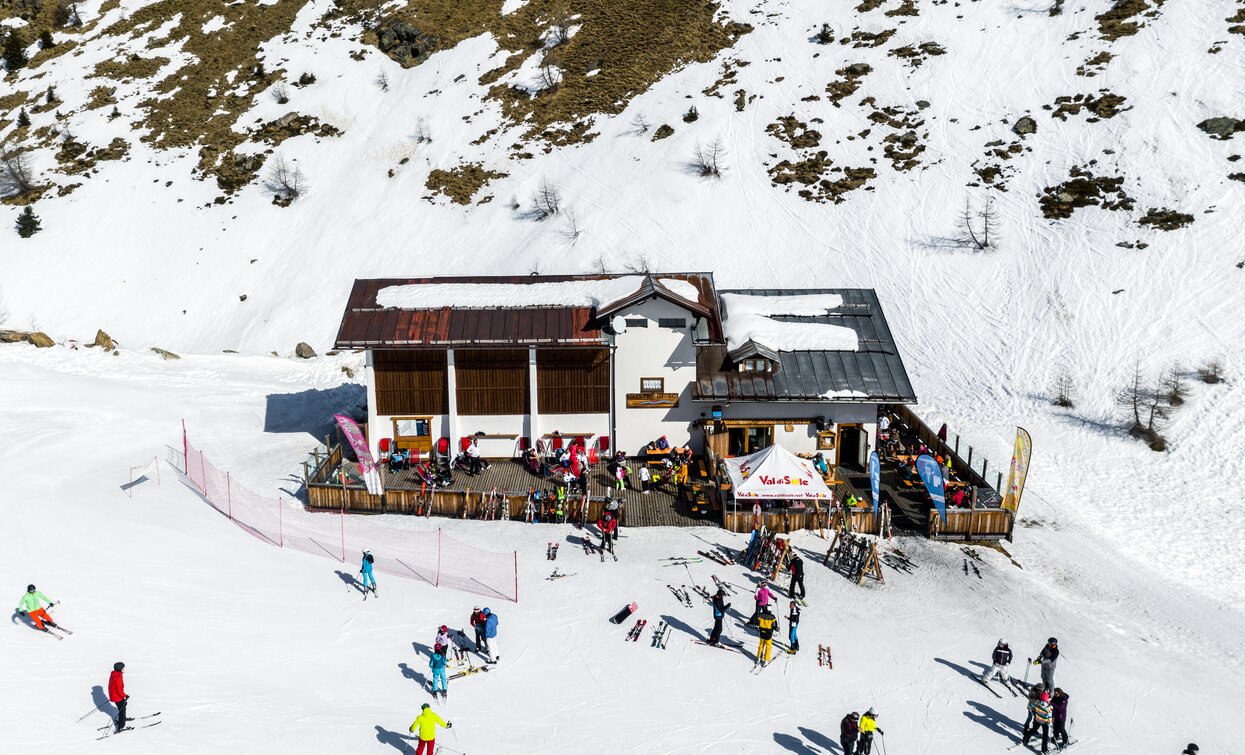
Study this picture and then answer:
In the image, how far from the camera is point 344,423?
85.6ft

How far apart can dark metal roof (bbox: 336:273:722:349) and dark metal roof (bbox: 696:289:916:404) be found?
1462 mm

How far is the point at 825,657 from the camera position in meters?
18.8

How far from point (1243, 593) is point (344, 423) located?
28.8 meters

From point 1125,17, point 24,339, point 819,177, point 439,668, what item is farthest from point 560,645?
point 1125,17

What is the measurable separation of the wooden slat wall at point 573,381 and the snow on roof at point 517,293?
2118mm

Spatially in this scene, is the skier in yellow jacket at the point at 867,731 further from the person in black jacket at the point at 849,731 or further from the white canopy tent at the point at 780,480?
the white canopy tent at the point at 780,480

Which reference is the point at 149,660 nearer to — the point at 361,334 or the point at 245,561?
the point at 245,561

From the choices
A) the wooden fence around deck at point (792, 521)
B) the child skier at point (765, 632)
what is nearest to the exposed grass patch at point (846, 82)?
the wooden fence around deck at point (792, 521)

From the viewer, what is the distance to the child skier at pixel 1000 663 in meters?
17.8

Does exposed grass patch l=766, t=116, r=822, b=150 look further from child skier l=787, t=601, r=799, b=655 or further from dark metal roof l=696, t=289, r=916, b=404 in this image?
child skier l=787, t=601, r=799, b=655

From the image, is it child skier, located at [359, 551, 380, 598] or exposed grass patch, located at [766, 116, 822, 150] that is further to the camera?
exposed grass patch, located at [766, 116, 822, 150]

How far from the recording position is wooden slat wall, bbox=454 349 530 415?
28625 millimetres

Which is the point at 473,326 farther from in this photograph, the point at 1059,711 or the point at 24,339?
the point at 24,339

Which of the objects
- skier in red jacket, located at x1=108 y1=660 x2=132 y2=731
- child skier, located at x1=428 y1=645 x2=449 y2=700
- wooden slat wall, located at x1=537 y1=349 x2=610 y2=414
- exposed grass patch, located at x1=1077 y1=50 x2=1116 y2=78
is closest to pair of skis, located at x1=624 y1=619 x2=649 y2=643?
child skier, located at x1=428 y1=645 x2=449 y2=700
